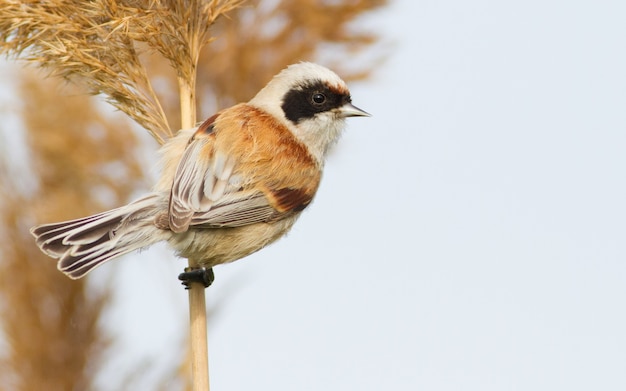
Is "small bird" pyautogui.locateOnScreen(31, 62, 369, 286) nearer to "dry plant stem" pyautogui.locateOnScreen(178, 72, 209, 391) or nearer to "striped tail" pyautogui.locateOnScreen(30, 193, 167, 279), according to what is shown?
"striped tail" pyautogui.locateOnScreen(30, 193, 167, 279)

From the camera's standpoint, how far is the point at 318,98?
348 cm

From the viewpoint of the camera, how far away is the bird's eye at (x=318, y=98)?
3469 mm

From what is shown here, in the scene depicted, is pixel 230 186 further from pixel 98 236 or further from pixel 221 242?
pixel 98 236

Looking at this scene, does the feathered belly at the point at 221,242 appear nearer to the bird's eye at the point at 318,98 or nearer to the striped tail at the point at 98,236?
the striped tail at the point at 98,236

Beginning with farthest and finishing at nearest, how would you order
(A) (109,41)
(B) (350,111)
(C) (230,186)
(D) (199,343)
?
(B) (350,111) → (C) (230,186) → (A) (109,41) → (D) (199,343)

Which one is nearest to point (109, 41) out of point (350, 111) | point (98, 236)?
point (98, 236)

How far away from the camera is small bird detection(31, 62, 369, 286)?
9.40ft

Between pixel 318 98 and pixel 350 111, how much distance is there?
0.13 m

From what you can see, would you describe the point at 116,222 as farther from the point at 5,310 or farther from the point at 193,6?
the point at 5,310

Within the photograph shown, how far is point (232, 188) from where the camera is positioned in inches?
120

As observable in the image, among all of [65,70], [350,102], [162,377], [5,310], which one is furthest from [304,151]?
[5,310]

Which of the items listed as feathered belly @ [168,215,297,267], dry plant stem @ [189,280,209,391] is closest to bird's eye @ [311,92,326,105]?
feathered belly @ [168,215,297,267]

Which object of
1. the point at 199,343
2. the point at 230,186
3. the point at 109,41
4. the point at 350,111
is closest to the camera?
the point at 199,343

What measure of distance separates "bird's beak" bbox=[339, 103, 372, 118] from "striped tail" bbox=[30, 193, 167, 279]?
0.85 metres
